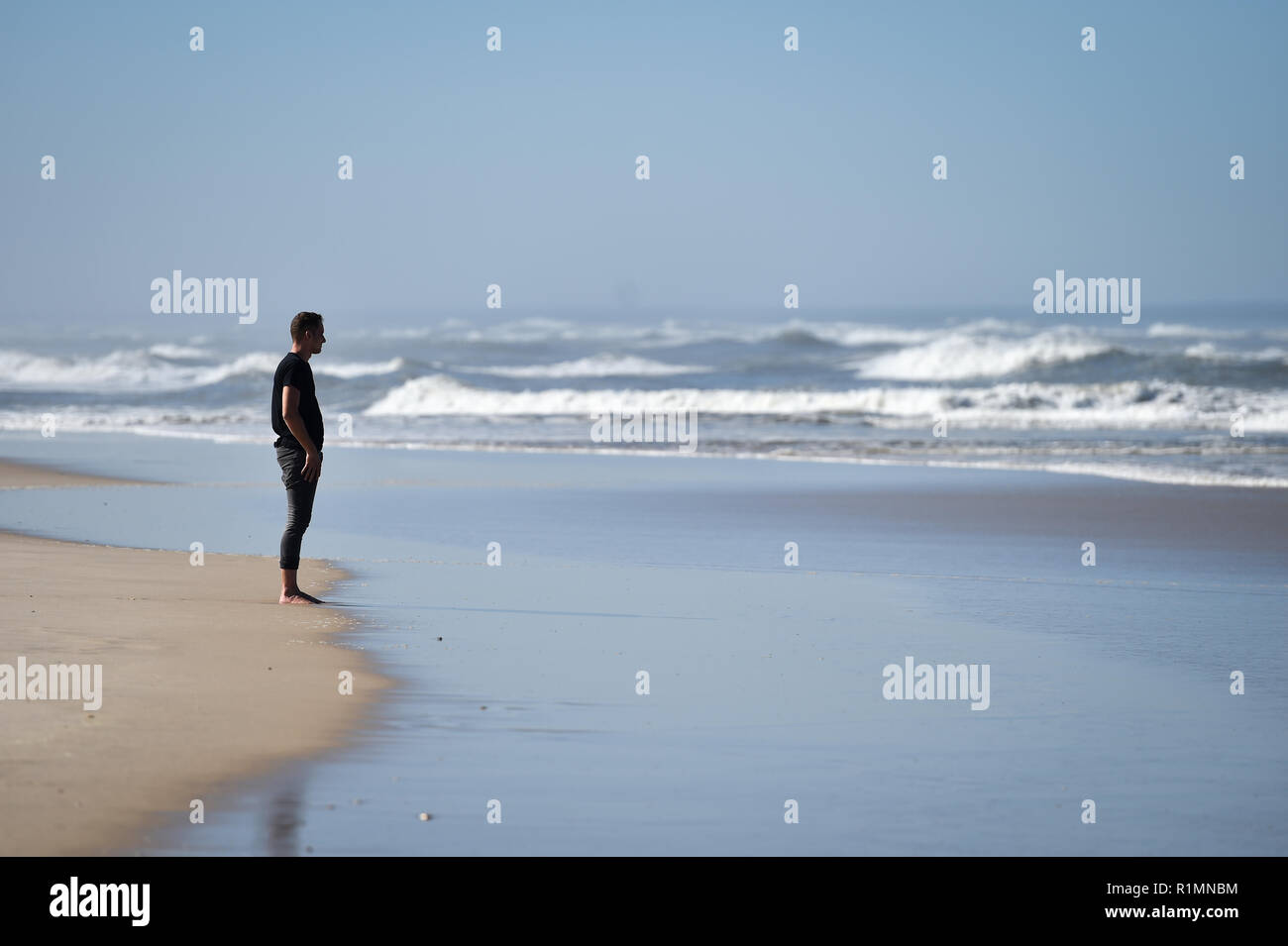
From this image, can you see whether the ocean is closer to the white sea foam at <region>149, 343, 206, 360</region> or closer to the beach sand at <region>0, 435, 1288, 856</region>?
the white sea foam at <region>149, 343, 206, 360</region>

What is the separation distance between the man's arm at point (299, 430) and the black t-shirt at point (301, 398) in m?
0.03

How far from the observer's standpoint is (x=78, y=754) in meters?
4.73

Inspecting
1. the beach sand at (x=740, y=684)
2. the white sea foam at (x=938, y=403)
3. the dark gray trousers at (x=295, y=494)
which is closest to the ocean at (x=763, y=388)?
the white sea foam at (x=938, y=403)

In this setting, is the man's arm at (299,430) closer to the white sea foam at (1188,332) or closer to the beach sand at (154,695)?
the beach sand at (154,695)

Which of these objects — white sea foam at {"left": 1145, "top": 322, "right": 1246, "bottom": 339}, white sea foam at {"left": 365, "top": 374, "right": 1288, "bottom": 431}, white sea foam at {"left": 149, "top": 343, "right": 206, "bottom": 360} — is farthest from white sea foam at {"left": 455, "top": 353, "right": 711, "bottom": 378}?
white sea foam at {"left": 1145, "top": 322, "right": 1246, "bottom": 339}

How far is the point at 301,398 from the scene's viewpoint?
7.98m

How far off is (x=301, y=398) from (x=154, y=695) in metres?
2.69

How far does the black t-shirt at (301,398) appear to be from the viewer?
794 cm

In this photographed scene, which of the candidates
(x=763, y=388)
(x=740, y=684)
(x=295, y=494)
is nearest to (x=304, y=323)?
(x=295, y=494)

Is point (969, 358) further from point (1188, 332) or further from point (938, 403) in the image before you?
point (1188, 332)

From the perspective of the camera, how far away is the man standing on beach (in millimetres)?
7945

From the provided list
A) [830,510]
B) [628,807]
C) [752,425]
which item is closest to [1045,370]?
[752,425]

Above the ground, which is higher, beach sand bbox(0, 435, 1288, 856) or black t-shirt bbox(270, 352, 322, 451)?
black t-shirt bbox(270, 352, 322, 451)

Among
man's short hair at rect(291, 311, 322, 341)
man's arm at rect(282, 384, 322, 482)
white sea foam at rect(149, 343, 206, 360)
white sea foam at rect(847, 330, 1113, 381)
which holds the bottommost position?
man's arm at rect(282, 384, 322, 482)
